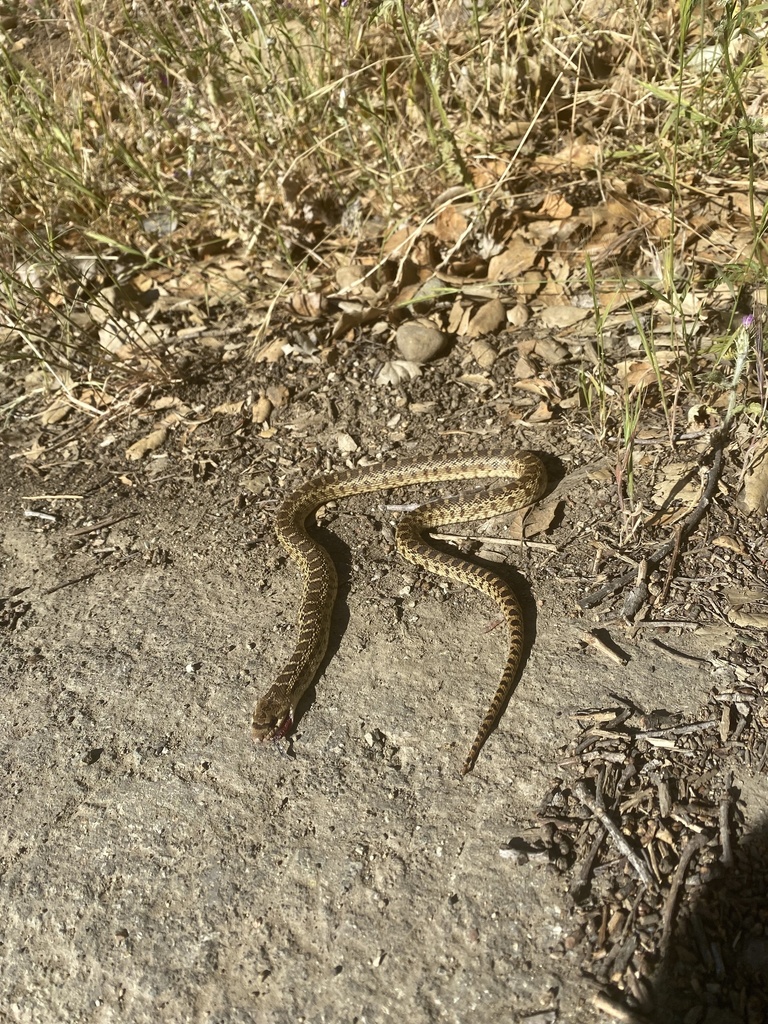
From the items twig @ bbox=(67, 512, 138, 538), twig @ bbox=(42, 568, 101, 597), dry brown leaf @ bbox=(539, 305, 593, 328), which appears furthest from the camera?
dry brown leaf @ bbox=(539, 305, 593, 328)

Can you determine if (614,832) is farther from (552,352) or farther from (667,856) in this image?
(552,352)

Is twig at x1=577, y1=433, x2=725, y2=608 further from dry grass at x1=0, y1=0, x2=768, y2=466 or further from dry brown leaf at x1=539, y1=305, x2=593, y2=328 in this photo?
dry brown leaf at x1=539, y1=305, x2=593, y2=328

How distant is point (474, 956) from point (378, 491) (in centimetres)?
329

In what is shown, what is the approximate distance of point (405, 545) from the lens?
5.22 meters

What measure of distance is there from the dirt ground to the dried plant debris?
10 centimetres

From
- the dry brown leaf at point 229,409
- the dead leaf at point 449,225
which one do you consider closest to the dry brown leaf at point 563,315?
the dead leaf at point 449,225

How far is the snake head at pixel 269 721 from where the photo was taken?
4.21 meters

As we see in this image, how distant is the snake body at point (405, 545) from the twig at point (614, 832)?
1.72ft

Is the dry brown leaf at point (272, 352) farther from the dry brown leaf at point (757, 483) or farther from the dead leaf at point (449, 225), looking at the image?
the dry brown leaf at point (757, 483)

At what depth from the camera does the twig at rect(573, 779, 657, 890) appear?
3336 millimetres

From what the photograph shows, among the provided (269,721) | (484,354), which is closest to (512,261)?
(484,354)

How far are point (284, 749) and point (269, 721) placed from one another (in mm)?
162

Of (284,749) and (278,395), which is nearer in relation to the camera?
(284,749)

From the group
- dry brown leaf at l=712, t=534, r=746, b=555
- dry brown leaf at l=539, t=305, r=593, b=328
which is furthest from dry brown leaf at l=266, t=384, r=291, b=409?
dry brown leaf at l=712, t=534, r=746, b=555
